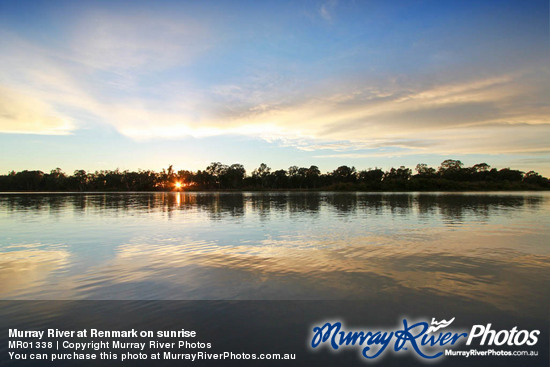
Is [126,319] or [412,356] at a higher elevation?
[126,319]

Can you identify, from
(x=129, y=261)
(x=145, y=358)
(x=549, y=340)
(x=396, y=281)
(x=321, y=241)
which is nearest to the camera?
(x=145, y=358)

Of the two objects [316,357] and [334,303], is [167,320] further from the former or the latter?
[334,303]

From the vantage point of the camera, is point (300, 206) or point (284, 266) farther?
point (300, 206)

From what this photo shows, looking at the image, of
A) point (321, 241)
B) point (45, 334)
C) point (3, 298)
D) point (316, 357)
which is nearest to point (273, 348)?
A: point (316, 357)

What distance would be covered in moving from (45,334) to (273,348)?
22.2ft

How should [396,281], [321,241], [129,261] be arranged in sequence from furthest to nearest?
[321,241] → [129,261] → [396,281]

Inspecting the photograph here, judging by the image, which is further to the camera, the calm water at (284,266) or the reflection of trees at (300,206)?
the reflection of trees at (300,206)

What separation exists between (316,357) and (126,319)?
19.9 ft

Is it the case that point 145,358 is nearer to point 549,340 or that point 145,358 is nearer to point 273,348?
point 273,348

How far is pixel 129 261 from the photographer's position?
1672cm

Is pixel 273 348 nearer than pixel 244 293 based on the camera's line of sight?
Yes

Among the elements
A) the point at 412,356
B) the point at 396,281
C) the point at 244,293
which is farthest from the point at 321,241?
the point at 412,356

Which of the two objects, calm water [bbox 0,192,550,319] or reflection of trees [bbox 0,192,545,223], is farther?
reflection of trees [bbox 0,192,545,223]

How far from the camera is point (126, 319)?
938 centimetres
